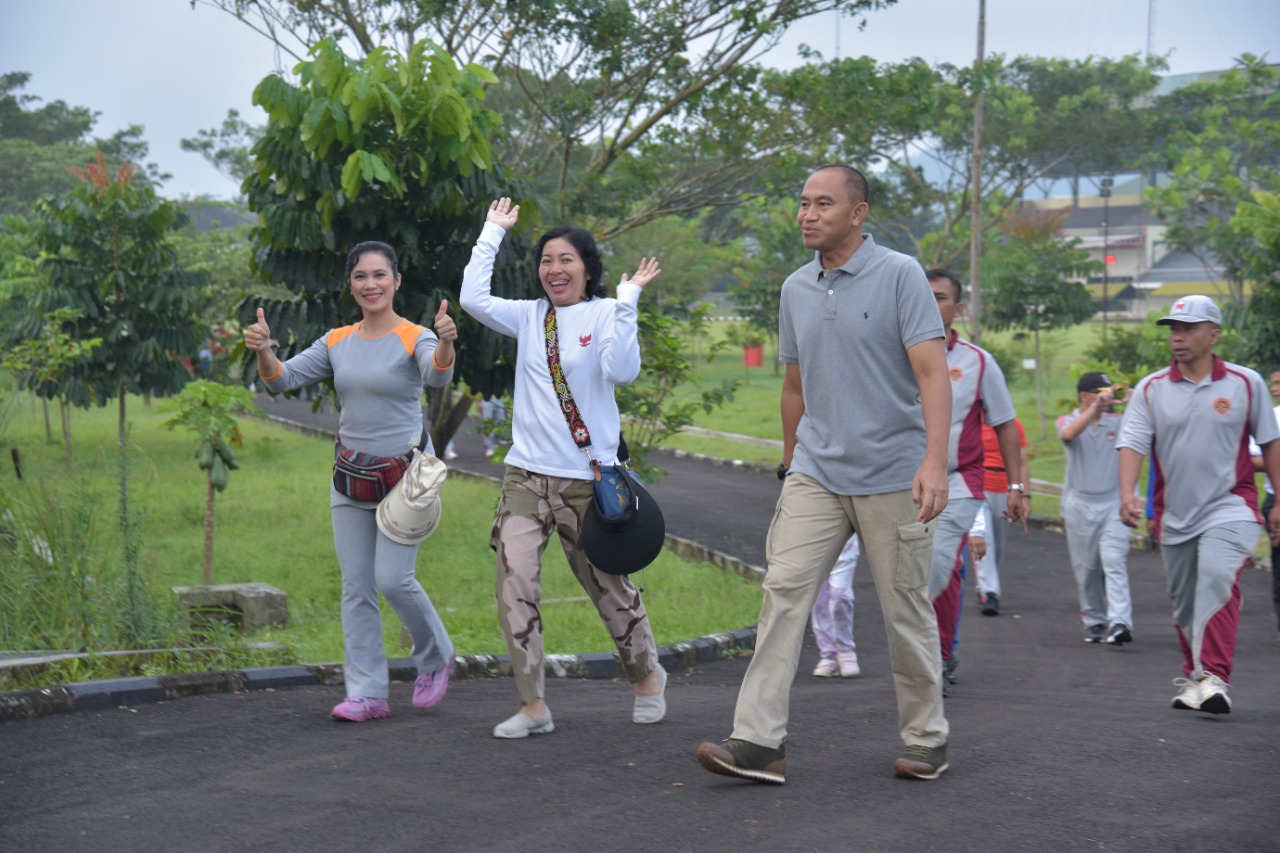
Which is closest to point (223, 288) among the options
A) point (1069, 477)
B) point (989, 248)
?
point (989, 248)

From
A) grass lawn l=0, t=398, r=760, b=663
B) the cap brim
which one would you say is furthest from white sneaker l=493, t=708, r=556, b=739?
grass lawn l=0, t=398, r=760, b=663

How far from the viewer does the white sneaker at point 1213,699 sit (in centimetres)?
637

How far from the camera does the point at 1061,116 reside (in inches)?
1738

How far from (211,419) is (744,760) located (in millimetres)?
7488

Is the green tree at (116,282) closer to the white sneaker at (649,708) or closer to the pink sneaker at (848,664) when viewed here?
the pink sneaker at (848,664)

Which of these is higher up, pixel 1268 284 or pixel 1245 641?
pixel 1268 284

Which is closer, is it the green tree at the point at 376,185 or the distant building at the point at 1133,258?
the green tree at the point at 376,185

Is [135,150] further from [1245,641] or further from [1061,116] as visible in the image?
[1245,641]

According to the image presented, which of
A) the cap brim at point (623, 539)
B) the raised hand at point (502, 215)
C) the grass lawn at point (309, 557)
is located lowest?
the grass lawn at point (309, 557)

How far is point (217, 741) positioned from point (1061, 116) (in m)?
42.7

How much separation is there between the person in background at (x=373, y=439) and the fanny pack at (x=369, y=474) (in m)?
0.03

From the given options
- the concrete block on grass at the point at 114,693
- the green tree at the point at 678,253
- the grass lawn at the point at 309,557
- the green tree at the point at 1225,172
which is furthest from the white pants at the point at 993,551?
the green tree at the point at 678,253

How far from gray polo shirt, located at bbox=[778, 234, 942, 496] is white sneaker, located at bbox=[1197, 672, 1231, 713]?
7.72 ft

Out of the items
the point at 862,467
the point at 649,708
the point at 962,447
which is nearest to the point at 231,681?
the point at 649,708
